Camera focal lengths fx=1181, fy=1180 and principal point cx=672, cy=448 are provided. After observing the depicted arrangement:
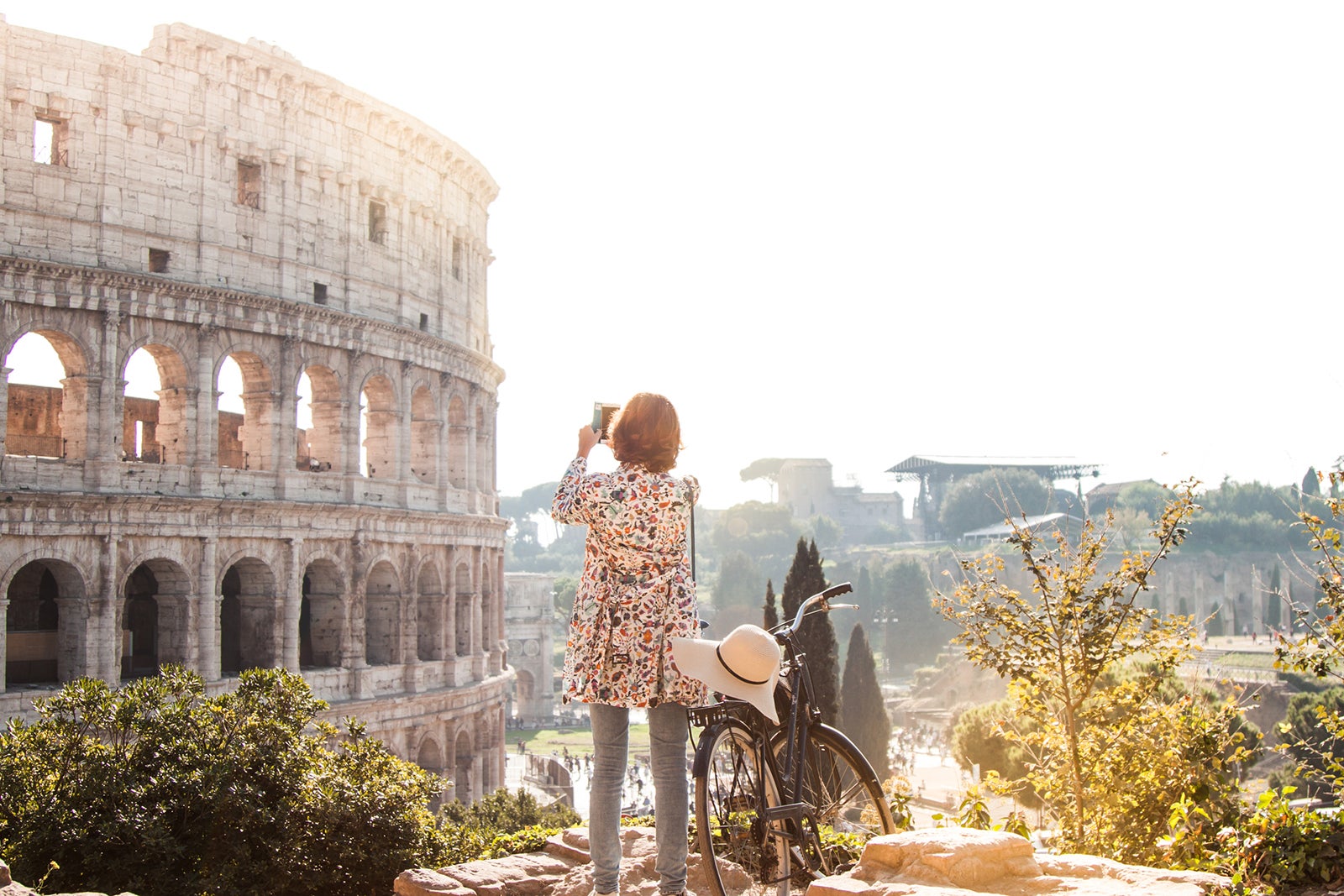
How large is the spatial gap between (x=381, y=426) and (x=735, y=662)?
65.7 feet

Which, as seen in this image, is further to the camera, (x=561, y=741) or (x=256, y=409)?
(x=561, y=741)

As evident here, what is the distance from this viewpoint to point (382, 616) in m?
23.1

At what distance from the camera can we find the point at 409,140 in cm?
2430

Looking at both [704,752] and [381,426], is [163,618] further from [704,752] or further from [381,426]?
[704,752]

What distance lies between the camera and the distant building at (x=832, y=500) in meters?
121

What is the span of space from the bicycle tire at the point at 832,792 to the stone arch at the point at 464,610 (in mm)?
19857

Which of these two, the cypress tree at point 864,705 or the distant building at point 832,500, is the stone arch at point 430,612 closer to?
the cypress tree at point 864,705

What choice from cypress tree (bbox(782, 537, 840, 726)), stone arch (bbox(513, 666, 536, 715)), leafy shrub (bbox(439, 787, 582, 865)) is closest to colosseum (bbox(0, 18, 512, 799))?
leafy shrub (bbox(439, 787, 582, 865))

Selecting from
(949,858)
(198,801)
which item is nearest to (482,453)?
(198,801)

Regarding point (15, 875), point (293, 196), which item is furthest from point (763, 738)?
point (293, 196)

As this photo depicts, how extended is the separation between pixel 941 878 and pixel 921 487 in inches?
4356

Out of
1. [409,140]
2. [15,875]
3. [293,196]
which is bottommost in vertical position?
[15,875]

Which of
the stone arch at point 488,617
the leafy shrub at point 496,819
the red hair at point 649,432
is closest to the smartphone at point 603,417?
the red hair at point 649,432

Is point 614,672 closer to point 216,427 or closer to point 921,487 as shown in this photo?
point 216,427
